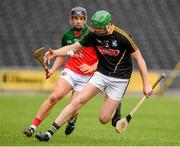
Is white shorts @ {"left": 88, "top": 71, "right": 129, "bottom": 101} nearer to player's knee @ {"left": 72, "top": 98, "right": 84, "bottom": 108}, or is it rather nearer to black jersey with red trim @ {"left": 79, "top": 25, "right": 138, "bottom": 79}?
black jersey with red trim @ {"left": 79, "top": 25, "right": 138, "bottom": 79}

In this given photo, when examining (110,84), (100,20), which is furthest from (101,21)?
(110,84)

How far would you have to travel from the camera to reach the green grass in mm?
11020

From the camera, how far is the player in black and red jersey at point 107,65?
34.7 feet

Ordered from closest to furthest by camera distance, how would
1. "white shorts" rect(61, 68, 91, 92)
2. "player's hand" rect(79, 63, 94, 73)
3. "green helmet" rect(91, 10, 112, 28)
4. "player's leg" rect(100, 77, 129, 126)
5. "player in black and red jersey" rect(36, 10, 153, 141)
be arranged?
"green helmet" rect(91, 10, 112, 28) < "player in black and red jersey" rect(36, 10, 153, 141) < "player's leg" rect(100, 77, 129, 126) < "white shorts" rect(61, 68, 91, 92) < "player's hand" rect(79, 63, 94, 73)

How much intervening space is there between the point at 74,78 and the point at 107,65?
5.01ft

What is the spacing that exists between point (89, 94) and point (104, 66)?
55cm

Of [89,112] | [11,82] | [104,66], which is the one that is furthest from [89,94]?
[11,82]

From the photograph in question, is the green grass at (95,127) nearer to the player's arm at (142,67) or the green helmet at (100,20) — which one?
the player's arm at (142,67)

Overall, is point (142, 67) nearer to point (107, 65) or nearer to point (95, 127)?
point (107, 65)

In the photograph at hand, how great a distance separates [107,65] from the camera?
10961mm

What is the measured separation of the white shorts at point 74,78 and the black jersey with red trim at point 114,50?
1.31 meters

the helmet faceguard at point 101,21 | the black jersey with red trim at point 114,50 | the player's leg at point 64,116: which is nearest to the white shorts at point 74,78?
the black jersey with red trim at point 114,50

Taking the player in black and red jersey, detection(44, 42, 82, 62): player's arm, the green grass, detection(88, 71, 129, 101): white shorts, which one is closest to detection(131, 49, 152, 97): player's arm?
the player in black and red jersey

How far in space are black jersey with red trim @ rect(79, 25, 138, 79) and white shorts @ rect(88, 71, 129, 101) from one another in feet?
0.23
